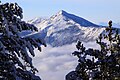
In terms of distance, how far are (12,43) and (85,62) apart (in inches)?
141

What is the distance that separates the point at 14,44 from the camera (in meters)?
7.57

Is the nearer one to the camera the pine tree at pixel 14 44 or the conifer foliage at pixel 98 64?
the pine tree at pixel 14 44

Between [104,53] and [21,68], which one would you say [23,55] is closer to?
[21,68]

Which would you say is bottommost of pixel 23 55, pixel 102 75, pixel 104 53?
pixel 23 55

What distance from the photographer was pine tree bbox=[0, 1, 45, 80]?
7.35 m

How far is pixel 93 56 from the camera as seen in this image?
1081 cm

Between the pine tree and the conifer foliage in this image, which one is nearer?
the pine tree

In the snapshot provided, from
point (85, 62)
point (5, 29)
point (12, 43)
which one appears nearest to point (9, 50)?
point (12, 43)

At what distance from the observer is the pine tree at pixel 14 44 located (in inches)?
289

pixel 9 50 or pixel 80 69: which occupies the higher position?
pixel 80 69

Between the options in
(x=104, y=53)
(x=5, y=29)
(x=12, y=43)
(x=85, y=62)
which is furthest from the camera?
(x=104, y=53)

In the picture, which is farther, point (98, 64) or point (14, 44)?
point (98, 64)

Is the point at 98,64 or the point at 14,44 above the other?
the point at 98,64

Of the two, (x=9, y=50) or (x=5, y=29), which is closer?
(x=5, y=29)
